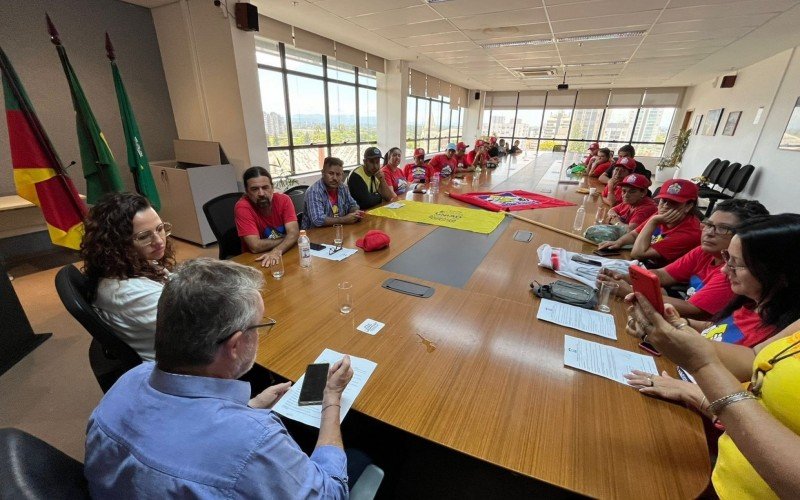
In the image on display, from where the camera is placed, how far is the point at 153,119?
4312 millimetres

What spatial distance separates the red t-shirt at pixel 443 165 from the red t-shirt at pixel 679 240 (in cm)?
359

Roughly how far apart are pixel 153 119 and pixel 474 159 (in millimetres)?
5511

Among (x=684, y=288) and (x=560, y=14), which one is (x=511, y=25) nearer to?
(x=560, y=14)

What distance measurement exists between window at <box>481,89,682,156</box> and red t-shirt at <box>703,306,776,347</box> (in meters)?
→ 12.5

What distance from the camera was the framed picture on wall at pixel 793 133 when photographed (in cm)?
453

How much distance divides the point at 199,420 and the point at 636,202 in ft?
11.5

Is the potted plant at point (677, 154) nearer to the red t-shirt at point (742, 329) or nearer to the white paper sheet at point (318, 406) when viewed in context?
the red t-shirt at point (742, 329)

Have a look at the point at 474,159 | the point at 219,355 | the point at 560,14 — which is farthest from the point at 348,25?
the point at 219,355

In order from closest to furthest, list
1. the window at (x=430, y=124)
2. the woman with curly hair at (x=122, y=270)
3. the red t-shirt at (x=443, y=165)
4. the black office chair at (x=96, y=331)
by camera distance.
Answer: the black office chair at (x=96, y=331), the woman with curly hair at (x=122, y=270), the red t-shirt at (x=443, y=165), the window at (x=430, y=124)

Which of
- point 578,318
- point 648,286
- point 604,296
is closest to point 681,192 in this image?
point 604,296

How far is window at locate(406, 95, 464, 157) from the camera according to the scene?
9.06 meters

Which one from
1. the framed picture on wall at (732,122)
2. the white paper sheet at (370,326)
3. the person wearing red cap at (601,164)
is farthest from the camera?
the framed picture on wall at (732,122)

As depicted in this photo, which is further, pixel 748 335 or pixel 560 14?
pixel 560 14

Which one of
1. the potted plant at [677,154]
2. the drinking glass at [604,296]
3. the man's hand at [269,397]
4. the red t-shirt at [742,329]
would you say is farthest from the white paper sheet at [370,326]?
the potted plant at [677,154]
